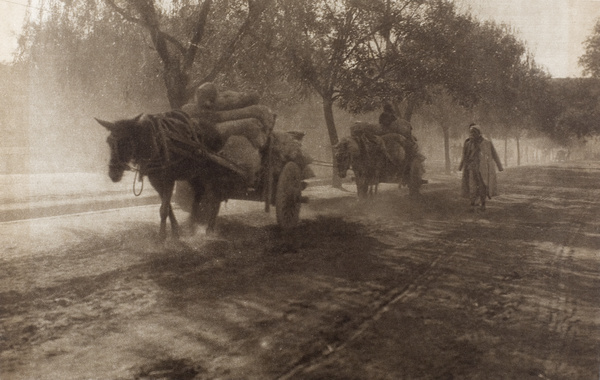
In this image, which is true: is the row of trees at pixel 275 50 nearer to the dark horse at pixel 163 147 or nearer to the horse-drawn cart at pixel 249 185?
the horse-drawn cart at pixel 249 185

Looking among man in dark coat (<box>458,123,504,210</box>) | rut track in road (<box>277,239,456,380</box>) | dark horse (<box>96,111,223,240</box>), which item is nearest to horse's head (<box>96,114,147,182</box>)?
dark horse (<box>96,111,223,240</box>)

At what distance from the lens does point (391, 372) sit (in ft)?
13.4

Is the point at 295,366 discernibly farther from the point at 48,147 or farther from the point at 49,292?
the point at 48,147

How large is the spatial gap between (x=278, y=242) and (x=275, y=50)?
10.4m

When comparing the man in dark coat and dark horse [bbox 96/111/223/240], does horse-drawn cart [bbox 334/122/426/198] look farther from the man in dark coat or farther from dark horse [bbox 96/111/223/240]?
dark horse [bbox 96/111/223/240]

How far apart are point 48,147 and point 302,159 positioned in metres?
28.7

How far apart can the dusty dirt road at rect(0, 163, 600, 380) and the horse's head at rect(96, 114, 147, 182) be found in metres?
1.29

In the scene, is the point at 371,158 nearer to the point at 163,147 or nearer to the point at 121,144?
the point at 163,147

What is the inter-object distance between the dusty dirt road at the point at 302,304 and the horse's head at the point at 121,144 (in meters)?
1.29

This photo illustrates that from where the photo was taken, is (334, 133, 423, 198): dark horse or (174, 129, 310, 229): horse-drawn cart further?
(334, 133, 423, 198): dark horse

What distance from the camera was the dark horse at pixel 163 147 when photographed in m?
7.76

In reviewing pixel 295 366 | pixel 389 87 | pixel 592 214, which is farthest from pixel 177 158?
pixel 389 87

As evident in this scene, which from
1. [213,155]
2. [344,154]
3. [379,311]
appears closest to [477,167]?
[344,154]

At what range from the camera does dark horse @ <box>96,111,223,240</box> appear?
7.76 m
